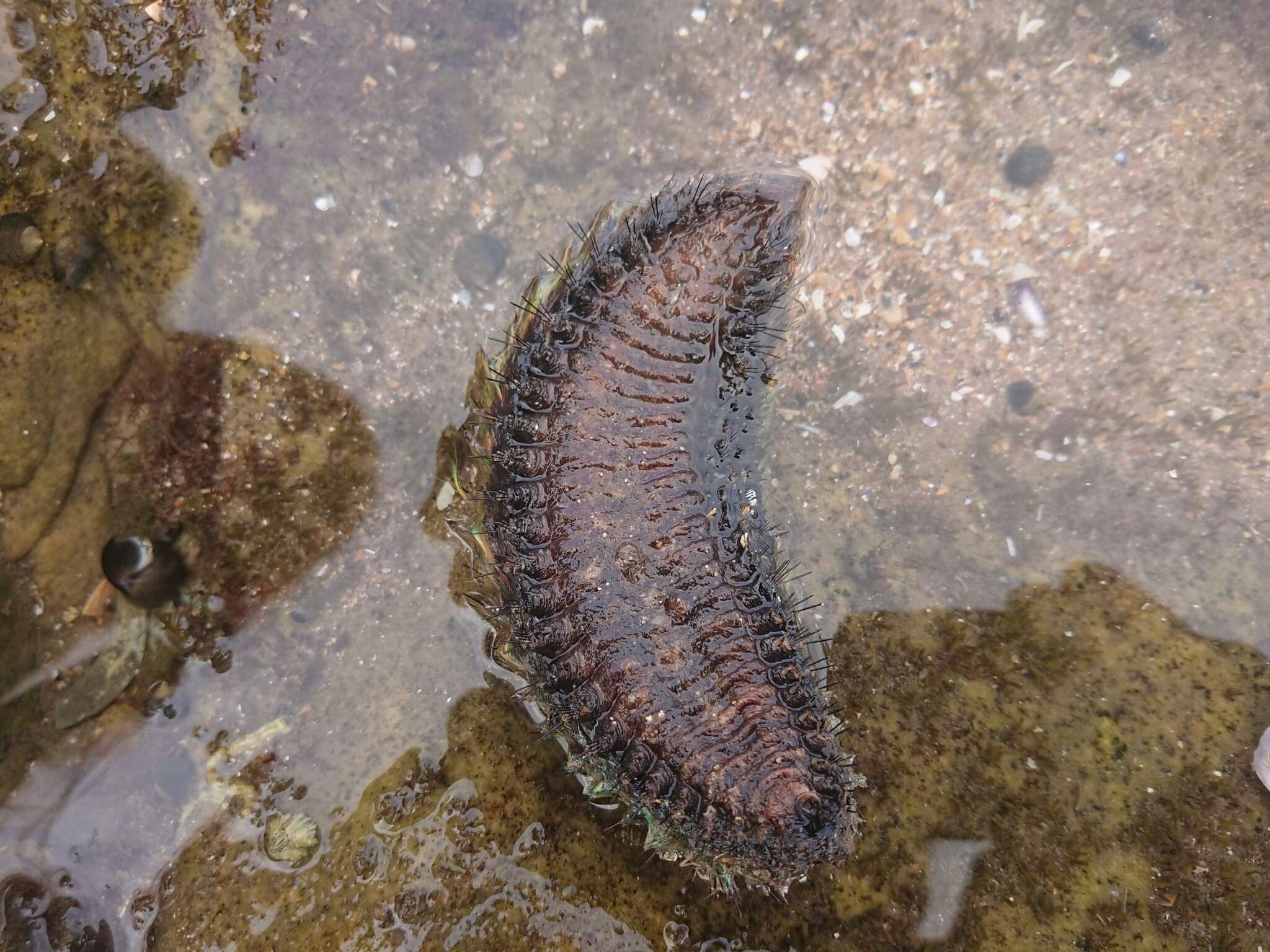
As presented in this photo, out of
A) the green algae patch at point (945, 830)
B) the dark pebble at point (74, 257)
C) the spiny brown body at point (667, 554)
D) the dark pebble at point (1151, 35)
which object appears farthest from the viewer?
the dark pebble at point (1151, 35)

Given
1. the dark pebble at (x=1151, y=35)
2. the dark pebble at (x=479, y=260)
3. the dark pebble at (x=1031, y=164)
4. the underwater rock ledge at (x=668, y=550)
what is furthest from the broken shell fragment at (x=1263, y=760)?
the dark pebble at (x=479, y=260)

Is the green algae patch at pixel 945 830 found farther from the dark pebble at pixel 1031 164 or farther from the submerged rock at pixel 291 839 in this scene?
the dark pebble at pixel 1031 164

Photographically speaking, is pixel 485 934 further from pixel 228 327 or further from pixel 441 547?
pixel 228 327

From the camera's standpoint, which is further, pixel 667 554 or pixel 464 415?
pixel 464 415

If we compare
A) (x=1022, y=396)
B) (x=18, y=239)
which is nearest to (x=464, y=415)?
(x=18, y=239)

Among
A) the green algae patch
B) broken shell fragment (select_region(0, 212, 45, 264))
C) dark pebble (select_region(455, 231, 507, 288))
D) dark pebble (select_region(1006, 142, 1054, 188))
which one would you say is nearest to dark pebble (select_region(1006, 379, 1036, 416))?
the green algae patch

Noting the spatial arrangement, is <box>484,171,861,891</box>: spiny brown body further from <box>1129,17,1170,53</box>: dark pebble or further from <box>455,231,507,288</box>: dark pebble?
<box>1129,17,1170,53</box>: dark pebble

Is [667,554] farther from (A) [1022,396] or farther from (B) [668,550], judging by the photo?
(A) [1022,396]
